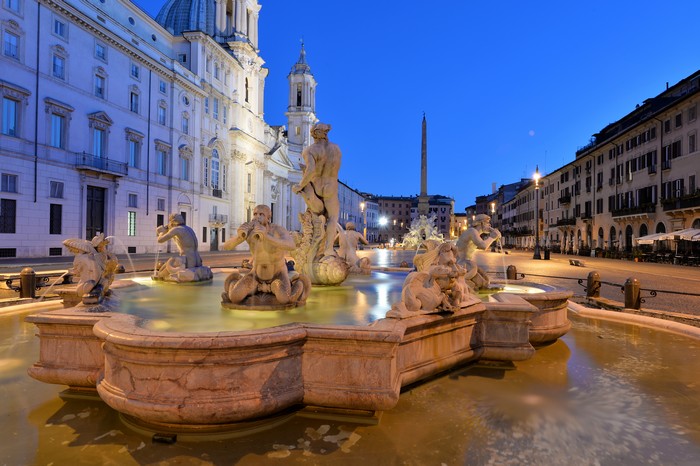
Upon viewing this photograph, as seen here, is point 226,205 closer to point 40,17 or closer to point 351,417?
point 40,17

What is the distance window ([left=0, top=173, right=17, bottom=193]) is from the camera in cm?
2397

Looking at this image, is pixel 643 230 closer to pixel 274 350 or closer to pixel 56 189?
pixel 274 350

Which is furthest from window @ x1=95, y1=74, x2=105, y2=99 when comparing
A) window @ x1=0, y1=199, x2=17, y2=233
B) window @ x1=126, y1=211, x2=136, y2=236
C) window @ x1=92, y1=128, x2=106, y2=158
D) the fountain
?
the fountain

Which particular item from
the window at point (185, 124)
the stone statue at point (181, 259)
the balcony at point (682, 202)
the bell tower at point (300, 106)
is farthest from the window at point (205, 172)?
the balcony at point (682, 202)

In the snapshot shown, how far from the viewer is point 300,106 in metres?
80.4

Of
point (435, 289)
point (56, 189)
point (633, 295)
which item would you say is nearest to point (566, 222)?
point (633, 295)

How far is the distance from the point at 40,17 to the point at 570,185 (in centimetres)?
5462

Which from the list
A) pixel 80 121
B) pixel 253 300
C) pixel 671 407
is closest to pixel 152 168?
pixel 80 121

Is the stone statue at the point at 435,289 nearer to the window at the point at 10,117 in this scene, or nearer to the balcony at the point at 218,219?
the window at the point at 10,117

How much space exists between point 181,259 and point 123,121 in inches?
1133

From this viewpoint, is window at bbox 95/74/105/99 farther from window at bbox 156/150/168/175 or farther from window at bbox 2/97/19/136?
window at bbox 156/150/168/175

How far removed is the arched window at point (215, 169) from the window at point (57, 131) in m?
18.8

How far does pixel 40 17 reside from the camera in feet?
83.1

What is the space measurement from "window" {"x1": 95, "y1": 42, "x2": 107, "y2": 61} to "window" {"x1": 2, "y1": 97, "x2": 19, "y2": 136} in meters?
7.77
